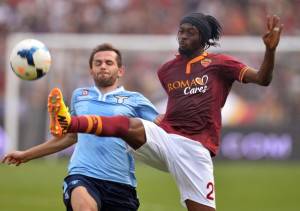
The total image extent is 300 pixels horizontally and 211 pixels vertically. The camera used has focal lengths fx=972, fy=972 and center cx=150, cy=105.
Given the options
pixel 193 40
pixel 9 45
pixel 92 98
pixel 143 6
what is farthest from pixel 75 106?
pixel 143 6

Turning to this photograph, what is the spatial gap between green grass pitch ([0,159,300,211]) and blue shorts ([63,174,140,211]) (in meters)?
6.11

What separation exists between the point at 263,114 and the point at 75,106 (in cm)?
1449

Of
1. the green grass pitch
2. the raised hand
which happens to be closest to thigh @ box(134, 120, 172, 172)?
the raised hand

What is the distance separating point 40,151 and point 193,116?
1.58 metres

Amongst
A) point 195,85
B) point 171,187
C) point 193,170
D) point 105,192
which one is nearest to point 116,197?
point 105,192

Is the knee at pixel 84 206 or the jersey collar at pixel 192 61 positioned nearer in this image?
the knee at pixel 84 206

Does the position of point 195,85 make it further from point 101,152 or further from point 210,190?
point 101,152

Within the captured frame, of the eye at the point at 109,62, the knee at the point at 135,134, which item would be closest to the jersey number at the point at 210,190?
the knee at the point at 135,134

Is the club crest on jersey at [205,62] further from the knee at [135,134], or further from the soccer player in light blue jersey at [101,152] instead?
the knee at [135,134]

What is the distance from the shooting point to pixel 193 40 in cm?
960

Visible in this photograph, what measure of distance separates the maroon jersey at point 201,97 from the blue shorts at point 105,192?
2.65 feet

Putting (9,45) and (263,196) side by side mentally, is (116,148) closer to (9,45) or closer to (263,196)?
(263,196)

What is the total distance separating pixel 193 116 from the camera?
372 inches

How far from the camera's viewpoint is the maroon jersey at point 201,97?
9469mm
